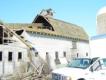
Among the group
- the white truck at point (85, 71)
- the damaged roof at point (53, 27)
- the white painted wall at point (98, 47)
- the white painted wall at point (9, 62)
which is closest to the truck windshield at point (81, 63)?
the white truck at point (85, 71)

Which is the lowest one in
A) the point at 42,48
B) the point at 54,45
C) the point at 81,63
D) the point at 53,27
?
the point at 81,63

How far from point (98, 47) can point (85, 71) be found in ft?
12.0

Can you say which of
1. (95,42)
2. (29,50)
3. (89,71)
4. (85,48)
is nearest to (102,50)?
(95,42)

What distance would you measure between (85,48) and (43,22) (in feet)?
34.8

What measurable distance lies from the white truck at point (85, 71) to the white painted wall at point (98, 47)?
171cm

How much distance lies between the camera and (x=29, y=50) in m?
29.4

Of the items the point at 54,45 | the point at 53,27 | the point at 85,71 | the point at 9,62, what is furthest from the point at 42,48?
the point at 85,71

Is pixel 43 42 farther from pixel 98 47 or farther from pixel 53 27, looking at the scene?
pixel 98 47

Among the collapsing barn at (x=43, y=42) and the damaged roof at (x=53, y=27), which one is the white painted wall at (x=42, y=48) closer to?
the collapsing barn at (x=43, y=42)

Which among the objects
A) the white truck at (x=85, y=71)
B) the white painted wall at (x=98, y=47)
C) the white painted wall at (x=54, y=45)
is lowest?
the white truck at (x=85, y=71)

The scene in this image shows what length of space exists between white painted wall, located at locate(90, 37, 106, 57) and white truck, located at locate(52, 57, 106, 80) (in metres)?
1.71

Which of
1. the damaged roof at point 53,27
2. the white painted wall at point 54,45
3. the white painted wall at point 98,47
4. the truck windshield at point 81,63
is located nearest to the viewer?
the truck windshield at point 81,63

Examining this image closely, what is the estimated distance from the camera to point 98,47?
50.4 feet

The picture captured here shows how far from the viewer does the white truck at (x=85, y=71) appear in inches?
471
